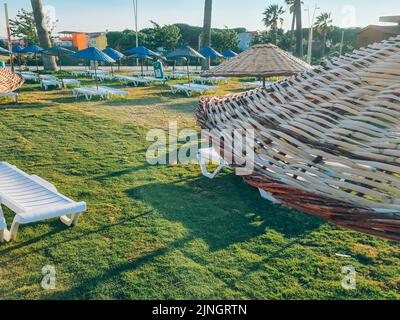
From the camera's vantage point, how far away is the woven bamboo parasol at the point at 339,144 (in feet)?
2.56

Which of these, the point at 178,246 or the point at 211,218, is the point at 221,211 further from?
the point at 178,246

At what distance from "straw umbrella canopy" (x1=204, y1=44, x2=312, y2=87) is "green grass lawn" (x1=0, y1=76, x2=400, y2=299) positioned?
2.01 m

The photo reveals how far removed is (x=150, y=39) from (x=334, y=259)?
43.3 metres

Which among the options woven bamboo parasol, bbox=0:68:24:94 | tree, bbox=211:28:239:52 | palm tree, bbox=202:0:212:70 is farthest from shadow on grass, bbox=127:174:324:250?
tree, bbox=211:28:239:52

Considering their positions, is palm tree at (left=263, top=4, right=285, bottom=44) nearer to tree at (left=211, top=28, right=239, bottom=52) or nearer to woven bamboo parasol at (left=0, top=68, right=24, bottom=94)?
tree at (left=211, top=28, right=239, bottom=52)

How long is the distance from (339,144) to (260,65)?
442 cm

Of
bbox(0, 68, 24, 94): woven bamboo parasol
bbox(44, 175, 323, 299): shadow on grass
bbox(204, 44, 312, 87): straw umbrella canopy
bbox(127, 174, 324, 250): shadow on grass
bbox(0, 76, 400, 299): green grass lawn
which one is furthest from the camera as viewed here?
bbox(127, 174, 324, 250): shadow on grass

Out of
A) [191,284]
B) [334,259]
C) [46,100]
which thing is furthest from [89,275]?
[46,100]

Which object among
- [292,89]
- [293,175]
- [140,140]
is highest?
[292,89]

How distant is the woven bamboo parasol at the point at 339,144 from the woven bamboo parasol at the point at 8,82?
155 centimetres

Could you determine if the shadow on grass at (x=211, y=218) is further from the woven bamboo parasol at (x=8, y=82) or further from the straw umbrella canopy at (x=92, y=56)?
the straw umbrella canopy at (x=92, y=56)

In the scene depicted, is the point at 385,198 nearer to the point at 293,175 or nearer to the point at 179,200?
the point at 293,175

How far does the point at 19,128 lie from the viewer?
1038 cm

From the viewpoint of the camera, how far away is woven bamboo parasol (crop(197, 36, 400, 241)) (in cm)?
78
